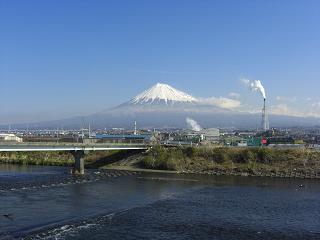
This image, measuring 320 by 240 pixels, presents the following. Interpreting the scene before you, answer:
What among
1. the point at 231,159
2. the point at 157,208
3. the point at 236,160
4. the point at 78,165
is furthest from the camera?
the point at 231,159

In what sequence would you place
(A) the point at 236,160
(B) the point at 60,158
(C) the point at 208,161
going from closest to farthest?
(A) the point at 236,160 → (C) the point at 208,161 → (B) the point at 60,158

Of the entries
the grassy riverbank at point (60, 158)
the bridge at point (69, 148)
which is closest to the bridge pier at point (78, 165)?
the bridge at point (69, 148)

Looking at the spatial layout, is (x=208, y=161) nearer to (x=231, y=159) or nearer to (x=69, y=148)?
(x=231, y=159)

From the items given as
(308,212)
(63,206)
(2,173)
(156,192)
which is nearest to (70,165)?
(2,173)

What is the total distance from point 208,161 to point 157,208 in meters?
26.4

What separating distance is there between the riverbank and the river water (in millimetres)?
4828

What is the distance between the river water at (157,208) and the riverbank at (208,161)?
4828 millimetres

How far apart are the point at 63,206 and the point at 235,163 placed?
28.4m

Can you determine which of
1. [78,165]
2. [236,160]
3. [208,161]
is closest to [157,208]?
[78,165]

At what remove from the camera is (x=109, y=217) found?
28.9 meters

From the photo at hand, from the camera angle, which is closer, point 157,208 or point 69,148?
point 157,208

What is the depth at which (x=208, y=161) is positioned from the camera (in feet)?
190

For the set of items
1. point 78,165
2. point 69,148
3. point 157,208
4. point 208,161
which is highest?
point 69,148

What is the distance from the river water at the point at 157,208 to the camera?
83.8 feet
